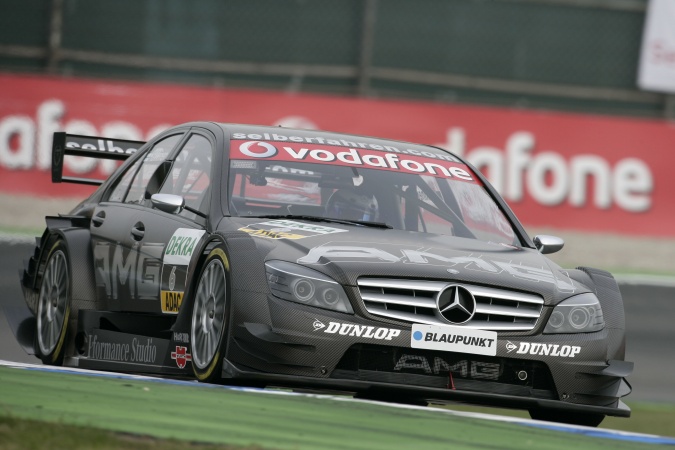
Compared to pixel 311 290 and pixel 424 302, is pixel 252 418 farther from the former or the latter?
pixel 424 302

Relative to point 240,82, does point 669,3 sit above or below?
above

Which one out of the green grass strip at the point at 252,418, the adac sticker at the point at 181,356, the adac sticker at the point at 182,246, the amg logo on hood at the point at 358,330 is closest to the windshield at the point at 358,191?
the adac sticker at the point at 182,246

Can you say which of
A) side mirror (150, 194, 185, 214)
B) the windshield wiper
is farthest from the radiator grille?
side mirror (150, 194, 185, 214)

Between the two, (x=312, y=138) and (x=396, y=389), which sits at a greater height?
(x=312, y=138)

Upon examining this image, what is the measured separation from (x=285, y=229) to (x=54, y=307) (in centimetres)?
200

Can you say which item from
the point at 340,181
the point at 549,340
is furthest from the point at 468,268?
the point at 340,181

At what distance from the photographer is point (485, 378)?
6.68 m

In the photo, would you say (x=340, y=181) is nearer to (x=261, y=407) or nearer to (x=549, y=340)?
(x=549, y=340)

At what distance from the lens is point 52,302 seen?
337 inches

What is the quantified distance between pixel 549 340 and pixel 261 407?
1.67 m

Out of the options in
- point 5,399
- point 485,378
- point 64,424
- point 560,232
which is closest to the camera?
point 64,424

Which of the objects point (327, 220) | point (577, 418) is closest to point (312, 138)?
point (327, 220)

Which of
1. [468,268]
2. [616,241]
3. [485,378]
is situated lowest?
[616,241]

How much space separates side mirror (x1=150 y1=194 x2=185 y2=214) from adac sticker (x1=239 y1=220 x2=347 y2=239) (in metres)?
0.52
